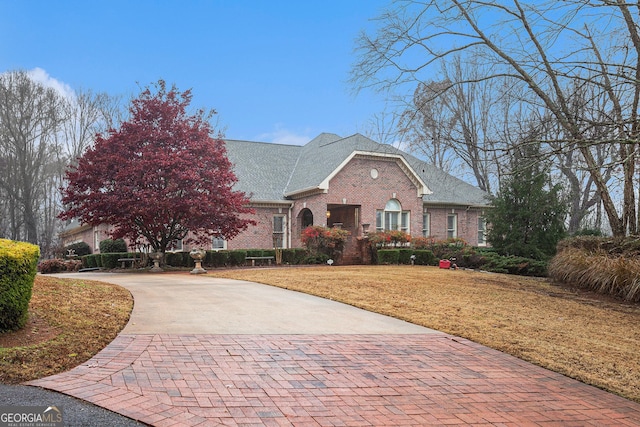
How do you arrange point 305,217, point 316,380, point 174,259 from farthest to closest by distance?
point 305,217 < point 174,259 < point 316,380

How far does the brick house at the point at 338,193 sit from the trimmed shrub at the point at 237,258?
345 cm

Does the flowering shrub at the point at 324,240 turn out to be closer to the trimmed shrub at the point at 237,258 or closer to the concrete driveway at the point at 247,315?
the trimmed shrub at the point at 237,258

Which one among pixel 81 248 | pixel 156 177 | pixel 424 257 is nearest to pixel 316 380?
pixel 156 177

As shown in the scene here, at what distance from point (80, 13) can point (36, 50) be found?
7470mm

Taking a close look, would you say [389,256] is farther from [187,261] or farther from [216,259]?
[187,261]

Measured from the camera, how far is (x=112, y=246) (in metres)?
25.9

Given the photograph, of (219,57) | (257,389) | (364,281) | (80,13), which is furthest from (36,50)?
(257,389)

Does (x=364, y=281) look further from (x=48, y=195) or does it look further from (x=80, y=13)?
(x=48, y=195)

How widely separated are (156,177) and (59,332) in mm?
11677

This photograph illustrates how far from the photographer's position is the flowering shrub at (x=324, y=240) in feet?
72.2

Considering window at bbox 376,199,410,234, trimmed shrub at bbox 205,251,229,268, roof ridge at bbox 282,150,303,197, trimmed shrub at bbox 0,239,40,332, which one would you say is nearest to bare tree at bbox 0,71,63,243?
roof ridge at bbox 282,150,303,197

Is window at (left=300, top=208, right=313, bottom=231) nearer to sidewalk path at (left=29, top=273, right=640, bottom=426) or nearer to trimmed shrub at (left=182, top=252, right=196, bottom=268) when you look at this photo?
trimmed shrub at (left=182, top=252, right=196, bottom=268)

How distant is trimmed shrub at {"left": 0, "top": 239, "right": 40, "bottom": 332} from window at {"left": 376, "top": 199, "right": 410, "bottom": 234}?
2036cm

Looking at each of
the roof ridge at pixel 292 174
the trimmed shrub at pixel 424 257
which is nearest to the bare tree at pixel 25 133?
the roof ridge at pixel 292 174
